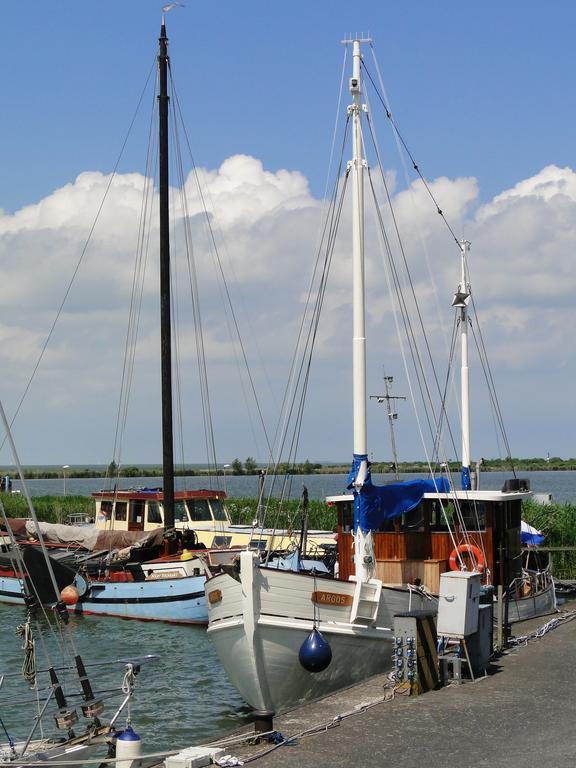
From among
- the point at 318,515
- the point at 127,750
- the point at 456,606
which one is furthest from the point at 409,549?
the point at 318,515

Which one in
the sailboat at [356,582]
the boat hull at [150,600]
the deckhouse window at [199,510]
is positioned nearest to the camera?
the sailboat at [356,582]

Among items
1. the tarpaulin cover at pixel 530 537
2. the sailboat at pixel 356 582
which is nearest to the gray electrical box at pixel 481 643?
the sailboat at pixel 356 582

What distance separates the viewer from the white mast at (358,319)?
17172mm

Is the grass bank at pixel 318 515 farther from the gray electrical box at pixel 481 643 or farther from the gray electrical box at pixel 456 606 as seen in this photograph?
the gray electrical box at pixel 456 606

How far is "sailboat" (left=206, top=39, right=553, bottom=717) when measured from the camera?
1526cm

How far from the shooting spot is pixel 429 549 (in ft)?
67.9

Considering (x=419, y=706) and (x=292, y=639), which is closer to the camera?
(x=419, y=706)

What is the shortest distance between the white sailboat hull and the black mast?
15.1 meters

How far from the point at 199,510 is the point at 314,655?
70.7 ft

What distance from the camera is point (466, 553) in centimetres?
2088

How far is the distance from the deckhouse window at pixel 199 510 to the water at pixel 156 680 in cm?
678

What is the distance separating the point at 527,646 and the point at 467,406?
9.59 meters

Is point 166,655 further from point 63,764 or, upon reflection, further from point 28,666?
point 63,764

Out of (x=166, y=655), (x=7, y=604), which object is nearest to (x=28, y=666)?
(x=166, y=655)
